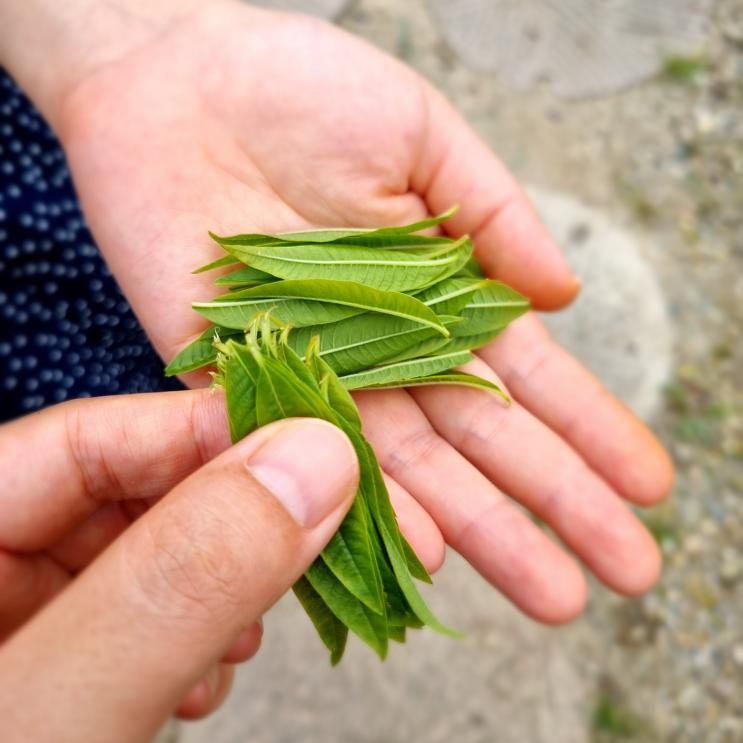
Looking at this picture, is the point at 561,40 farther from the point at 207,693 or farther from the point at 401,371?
the point at 207,693

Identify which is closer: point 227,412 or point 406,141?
point 227,412

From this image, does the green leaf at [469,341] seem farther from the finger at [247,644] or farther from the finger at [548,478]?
the finger at [247,644]

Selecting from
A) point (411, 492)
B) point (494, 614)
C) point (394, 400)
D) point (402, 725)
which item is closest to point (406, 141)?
point (394, 400)

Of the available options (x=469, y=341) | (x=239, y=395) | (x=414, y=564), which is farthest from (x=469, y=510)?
(x=239, y=395)

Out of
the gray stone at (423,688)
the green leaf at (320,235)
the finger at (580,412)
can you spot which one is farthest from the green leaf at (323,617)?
the gray stone at (423,688)

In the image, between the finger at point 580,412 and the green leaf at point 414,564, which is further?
the finger at point 580,412

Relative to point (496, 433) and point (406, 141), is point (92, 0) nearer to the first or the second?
point (406, 141)

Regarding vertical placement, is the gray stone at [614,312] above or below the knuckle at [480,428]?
below
